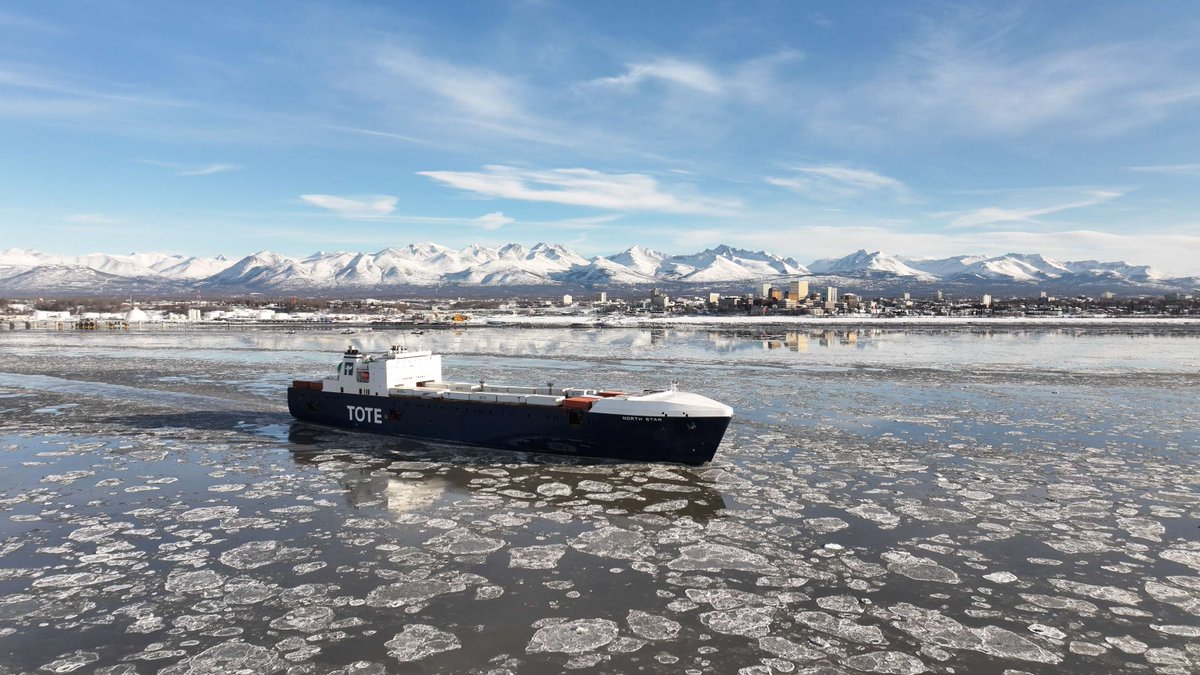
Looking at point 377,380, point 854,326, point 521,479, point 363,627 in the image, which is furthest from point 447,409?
point 854,326

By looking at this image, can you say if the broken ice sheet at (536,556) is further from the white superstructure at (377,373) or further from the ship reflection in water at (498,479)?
the white superstructure at (377,373)

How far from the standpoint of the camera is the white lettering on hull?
91.3 feet

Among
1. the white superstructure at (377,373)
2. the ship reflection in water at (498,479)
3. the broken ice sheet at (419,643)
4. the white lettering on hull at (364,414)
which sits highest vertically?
the white superstructure at (377,373)

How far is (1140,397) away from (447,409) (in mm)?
34432

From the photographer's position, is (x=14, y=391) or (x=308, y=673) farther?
(x=14, y=391)

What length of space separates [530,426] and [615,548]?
32.4 feet

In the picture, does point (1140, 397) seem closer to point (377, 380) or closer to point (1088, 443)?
point (1088, 443)

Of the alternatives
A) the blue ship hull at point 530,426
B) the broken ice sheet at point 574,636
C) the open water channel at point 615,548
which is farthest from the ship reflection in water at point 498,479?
the broken ice sheet at point 574,636

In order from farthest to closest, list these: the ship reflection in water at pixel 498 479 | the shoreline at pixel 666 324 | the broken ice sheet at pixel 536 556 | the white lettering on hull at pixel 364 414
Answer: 1. the shoreline at pixel 666 324
2. the white lettering on hull at pixel 364 414
3. the ship reflection in water at pixel 498 479
4. the broken ice sheet at pixel 536 556

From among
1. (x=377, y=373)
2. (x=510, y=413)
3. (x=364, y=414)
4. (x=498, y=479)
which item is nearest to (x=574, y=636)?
(x=498, y=479)

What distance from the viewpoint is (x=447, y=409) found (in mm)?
25938

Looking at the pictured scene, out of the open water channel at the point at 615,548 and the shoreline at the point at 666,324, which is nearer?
the open water channel at the point at 615,548

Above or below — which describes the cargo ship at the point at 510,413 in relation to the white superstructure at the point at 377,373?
below

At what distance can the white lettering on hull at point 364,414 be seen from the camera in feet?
91.3
